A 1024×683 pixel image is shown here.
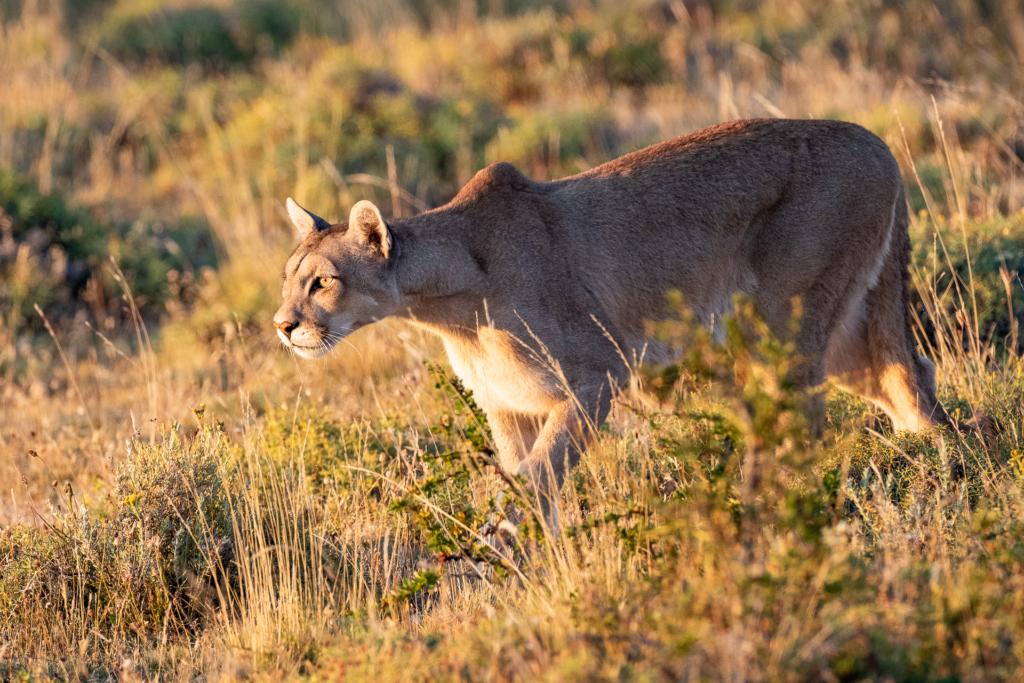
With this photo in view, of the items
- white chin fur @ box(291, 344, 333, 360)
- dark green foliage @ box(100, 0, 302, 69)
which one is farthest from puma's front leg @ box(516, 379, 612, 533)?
dark green foliage @ box(100, 0, 302, 69)

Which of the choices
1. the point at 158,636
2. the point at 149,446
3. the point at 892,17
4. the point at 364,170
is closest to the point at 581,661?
the point at 158,636

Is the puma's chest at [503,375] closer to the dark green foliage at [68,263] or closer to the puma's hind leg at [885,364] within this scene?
the puma's hind leg at [885,364]

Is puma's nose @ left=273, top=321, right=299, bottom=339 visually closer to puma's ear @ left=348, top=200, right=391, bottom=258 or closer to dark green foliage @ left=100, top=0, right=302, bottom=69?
puma's ear @ left=348, top=200, right=391, bottom=258

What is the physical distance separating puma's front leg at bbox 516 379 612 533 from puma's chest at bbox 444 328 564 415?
0.12 metres

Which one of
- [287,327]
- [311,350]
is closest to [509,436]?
[311,350]

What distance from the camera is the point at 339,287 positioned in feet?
15.2

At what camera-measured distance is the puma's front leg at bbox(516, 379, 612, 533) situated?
447cm

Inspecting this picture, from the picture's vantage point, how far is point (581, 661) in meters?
2.65

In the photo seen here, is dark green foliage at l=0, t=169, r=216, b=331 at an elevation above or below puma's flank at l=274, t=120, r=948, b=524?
below

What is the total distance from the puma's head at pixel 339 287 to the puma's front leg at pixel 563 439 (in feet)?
3.39

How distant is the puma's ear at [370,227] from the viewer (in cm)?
465

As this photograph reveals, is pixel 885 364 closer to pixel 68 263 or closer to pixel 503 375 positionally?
pixel 503 375

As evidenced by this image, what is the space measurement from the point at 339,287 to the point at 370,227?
0.35 metres

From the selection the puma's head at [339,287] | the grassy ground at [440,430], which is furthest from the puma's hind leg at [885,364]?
the puma's head at [339,287]
